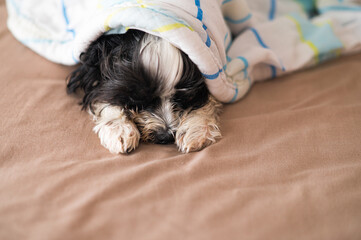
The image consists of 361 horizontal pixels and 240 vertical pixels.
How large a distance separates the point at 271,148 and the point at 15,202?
102cm

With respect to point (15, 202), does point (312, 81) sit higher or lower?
lower

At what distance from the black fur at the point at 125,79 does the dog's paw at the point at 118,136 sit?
4.1 inches

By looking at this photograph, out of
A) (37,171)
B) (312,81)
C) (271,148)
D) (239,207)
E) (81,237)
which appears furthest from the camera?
(312,81)

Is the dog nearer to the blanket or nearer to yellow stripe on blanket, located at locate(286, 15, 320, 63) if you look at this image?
the blanket

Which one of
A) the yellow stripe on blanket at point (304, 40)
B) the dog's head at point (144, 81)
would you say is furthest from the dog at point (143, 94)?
the yellow stripe on blanket at point (304, 40)

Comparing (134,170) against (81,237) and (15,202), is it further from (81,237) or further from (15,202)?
(15,202)

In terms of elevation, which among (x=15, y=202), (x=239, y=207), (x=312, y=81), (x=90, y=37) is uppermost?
(x=90, y=37)

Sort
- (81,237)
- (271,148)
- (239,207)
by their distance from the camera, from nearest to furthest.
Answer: (81,237), (239,207), (271,148)

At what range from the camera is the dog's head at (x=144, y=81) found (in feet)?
5.02

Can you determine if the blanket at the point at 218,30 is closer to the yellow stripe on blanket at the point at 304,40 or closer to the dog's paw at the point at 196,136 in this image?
the yellow stripe on blanket at the point at 304,40

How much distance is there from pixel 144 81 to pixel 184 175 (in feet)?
1.46

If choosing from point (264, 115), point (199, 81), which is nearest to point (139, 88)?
point (199, 81)

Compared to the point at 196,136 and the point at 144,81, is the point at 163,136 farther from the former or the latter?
the point at 144,81

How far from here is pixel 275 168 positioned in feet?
4.67
